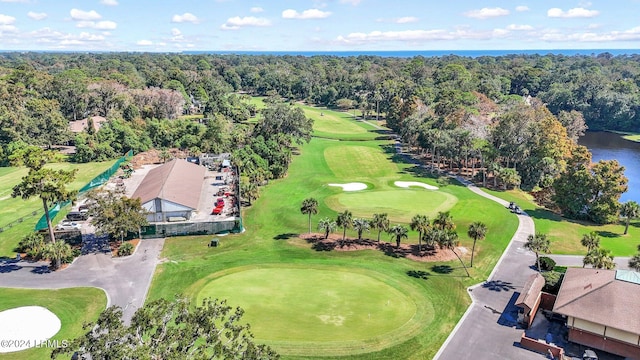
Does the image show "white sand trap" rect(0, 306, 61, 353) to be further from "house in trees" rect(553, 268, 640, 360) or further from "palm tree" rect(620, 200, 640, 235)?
"palm tree" rect(620, 200, 640, 235)

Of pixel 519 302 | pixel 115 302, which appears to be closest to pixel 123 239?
pixel 115 302

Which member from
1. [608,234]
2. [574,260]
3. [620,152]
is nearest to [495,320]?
[574,260]

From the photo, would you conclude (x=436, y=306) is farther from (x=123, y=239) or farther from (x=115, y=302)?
(x=123, y=239)

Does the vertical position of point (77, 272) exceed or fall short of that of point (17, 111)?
it falls short

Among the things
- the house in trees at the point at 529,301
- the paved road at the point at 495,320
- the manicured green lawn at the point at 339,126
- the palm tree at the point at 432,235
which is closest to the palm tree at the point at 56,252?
the paved road at the point at 495,320

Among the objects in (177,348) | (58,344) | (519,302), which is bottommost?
(58,344)

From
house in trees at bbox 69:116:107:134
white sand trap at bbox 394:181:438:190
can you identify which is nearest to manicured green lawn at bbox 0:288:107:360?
white sand trap at bbox 394:181:438:190

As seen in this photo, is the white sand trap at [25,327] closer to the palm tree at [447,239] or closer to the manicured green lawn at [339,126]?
the palm tree at [447,239]
